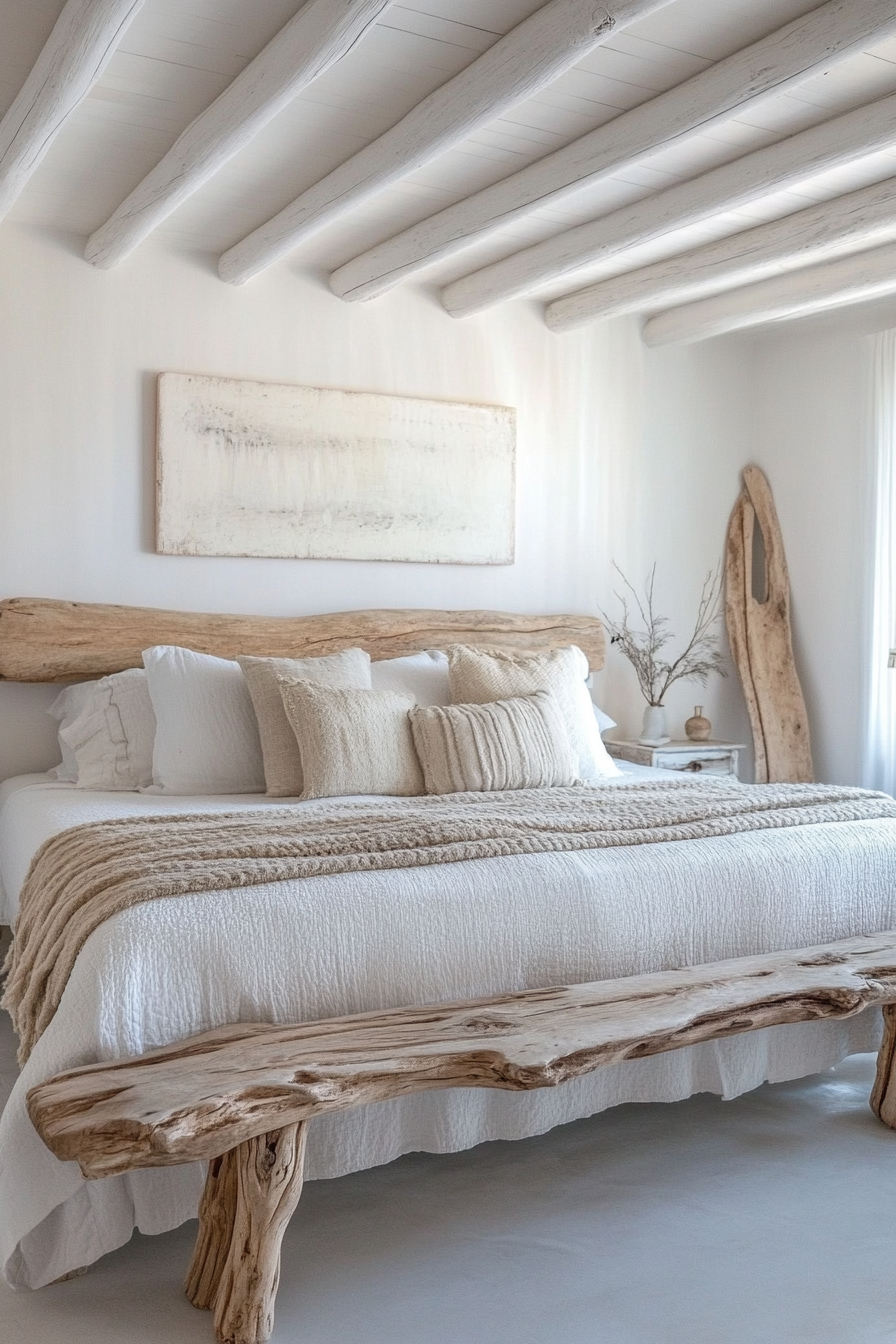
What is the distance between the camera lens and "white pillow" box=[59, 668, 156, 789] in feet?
11.7

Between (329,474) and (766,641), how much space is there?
201cm

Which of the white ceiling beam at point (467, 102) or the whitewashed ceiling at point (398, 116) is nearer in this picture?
the white ceiling beam at point (467, 102)

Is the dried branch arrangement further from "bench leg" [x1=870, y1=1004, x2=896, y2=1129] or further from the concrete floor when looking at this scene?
the concrete floor

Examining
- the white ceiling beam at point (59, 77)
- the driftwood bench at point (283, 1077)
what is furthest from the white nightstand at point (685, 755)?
the white ceiling beam at point (59, 77)

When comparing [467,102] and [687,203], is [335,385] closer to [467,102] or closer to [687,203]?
[687,203]

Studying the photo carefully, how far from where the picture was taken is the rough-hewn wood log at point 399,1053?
1.72 meters

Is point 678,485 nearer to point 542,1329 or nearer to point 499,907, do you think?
point 499,907

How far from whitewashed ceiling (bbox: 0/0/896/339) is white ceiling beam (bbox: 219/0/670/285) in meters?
0.04

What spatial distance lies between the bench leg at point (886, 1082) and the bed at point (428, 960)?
0.38 feet

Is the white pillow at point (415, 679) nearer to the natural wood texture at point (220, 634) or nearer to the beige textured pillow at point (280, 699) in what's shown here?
the beige textured pillow at point (280, 699)

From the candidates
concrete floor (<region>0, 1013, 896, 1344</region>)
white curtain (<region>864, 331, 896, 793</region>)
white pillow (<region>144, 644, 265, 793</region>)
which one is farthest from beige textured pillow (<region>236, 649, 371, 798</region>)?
white curtain (<region>864, 331, 896, 793</region>)

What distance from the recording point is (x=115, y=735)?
3.62 m

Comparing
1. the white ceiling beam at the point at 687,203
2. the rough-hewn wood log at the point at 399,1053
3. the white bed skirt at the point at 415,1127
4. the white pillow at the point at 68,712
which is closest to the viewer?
the rough-hewn wood log at the point at 399,1053

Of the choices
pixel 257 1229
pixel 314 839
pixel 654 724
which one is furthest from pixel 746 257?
pixel 257 1229
